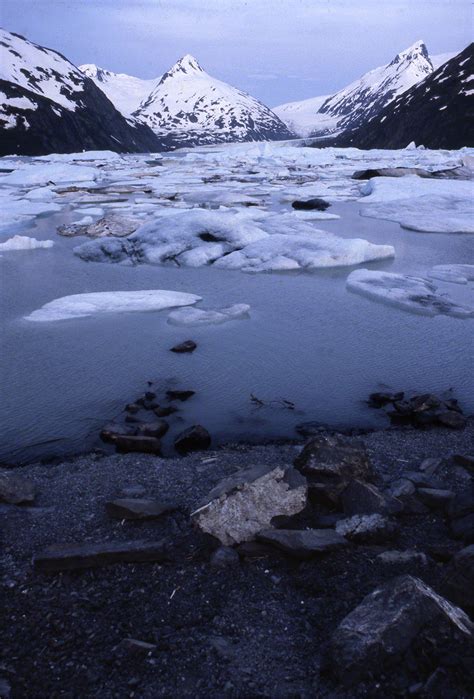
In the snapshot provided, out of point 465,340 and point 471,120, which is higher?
point 471,120

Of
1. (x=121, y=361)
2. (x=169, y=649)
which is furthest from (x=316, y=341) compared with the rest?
(x=169, y=649)

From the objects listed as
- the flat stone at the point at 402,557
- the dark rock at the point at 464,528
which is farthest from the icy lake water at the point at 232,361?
the flat stone at the point at 402,557

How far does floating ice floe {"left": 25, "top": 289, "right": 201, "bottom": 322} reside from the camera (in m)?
6.68

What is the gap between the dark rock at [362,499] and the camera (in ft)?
9.68

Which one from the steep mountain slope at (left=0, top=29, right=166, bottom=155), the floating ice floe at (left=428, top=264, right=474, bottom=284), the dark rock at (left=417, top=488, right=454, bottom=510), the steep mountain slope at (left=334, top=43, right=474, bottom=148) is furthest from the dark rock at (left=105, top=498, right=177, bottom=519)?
the steep mountain slope at (left=0, top=29, right=166, bottom=155)

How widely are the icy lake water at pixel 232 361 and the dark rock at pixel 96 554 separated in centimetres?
130

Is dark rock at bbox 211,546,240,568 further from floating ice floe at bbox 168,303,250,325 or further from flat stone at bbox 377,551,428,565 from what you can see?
floating ice floe at bbox 168,303,250,325

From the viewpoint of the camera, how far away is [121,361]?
5395mm

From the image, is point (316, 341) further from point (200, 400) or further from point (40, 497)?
point (40, 497)

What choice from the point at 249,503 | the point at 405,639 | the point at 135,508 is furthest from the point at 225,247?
the point at 405,639

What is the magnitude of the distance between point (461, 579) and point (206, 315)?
15.5 feet

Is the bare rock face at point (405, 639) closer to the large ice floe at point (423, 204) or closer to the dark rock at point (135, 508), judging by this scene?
the dark rock at point (135, 508)

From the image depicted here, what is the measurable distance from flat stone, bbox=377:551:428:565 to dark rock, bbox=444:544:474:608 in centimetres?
26

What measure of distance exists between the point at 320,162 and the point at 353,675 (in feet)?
151
